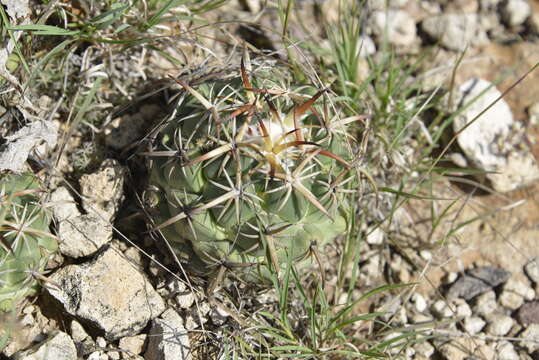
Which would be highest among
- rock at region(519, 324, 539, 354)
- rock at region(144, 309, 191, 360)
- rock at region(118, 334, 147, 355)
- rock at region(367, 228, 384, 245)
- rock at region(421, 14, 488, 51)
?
rock at region(421, 14, 488, 51)

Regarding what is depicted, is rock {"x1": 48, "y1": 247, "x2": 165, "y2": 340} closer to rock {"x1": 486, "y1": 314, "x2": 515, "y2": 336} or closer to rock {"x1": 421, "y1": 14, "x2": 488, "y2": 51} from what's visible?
rock {"x1": 486, "y1": 314, "x2": 515, "y2": 336}

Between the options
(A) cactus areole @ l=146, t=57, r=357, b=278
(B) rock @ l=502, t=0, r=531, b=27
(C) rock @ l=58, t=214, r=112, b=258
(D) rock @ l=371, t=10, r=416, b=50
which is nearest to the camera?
(A) cactus areole @ l=146, t=57, r=357, b=278

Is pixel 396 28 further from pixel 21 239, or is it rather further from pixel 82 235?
pixel 21 239

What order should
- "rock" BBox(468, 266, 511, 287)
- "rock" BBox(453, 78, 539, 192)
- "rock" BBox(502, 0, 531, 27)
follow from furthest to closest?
"rock" BBox(502, 0, 531, 27) → "rock" BBox(453, 78, 539, 192) → "rock" BBox(468, 266, 511, 287)

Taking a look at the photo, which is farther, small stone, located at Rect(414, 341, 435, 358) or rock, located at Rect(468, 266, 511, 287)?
rock, located at Rect(468, 266, 511, 287)

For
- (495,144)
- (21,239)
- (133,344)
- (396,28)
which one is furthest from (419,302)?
(21,239)

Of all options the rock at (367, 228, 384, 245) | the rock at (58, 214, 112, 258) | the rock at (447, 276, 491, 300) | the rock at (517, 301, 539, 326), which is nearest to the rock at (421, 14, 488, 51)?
the rock at (367, 228, 384, 245)

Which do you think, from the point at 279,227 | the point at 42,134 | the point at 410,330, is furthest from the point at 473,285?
the point at 42,134
